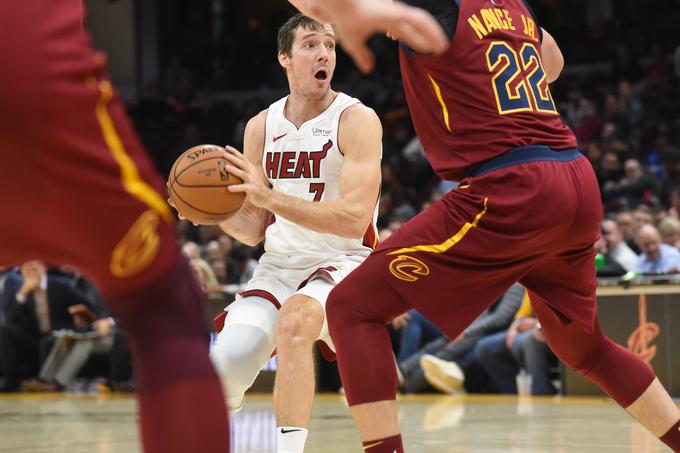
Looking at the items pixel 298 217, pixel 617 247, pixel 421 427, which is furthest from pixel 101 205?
pixel 617 247

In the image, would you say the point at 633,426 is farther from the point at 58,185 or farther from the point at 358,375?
the point at 58,185

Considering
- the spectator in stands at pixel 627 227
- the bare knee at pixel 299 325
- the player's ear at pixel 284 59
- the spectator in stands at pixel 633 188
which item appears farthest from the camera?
the spectator in stands at pixel 633 188

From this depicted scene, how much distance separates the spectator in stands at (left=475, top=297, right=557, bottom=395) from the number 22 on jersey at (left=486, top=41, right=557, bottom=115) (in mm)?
6214

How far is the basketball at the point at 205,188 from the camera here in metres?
4.20

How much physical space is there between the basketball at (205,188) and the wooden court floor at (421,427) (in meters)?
2.18

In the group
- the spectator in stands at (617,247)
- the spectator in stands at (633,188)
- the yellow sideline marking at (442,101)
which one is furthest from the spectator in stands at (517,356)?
the yellow sideline marking at (442,101)

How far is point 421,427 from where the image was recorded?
23.7 ft

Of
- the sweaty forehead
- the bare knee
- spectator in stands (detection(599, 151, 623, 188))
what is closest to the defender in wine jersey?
the bare knee

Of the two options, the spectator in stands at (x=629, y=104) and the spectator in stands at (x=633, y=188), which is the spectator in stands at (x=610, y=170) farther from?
the spectator in stands at (x=629, y=104)

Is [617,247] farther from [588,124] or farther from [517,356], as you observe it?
[588,124]

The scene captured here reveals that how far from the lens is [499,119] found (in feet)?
11.8

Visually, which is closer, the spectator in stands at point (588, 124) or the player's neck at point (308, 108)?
the player's neck at point (308, 108)

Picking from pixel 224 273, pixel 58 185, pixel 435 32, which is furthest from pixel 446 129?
pixel 224 273

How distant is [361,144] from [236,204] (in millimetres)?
792
